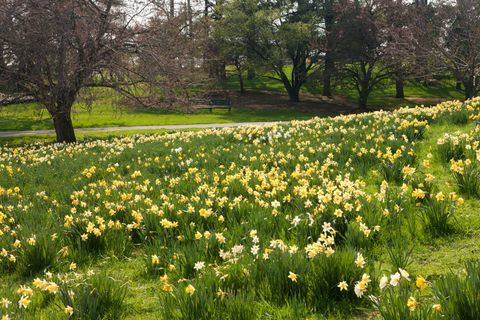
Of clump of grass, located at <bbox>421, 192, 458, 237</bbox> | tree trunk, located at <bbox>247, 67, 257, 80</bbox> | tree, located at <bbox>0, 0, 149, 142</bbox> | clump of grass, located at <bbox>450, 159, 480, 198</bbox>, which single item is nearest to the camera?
clump of grass, located at <bbox>421, 192, 458, 237</bbox>

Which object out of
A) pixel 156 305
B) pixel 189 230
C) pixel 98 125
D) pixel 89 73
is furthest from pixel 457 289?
pixel 98 125

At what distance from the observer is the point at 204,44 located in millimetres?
33156

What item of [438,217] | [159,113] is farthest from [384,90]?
[438,217]

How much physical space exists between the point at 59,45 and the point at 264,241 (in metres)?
12.8

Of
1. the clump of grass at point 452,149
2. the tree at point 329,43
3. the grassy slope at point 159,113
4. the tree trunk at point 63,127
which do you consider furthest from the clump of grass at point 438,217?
the tree at point 329,43

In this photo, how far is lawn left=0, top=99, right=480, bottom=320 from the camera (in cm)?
263

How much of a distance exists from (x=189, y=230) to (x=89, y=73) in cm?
1248

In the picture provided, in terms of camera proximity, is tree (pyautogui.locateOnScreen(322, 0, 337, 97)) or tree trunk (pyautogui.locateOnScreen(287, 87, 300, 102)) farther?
tree trunk (pyautogui.locateOnScreen(287, 87, 300, 102))

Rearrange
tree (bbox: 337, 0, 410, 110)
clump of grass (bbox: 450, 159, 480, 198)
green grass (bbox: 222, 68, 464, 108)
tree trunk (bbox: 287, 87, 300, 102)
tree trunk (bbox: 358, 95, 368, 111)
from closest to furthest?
clump of grass (bbox: 450, 159, 480, 198) < tree (bbox: 337, 0, 410, 110) < tree trunk (bbox: 358, 95, 368, 111) < green grass (bbox: 222, 68, 464, 108) < tree trunk (bbox: 287, 87, 300, 102)

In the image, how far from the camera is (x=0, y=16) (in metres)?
13.2

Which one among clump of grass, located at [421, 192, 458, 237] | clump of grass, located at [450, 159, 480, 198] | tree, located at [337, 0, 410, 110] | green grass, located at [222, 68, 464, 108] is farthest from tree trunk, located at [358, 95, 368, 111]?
clump of grass, located at [421, 192, 458, 237]

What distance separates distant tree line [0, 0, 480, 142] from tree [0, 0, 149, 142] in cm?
4

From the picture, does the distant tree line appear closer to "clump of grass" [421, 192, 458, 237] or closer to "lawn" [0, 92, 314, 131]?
"lawn" [0, 92, 314, 131]

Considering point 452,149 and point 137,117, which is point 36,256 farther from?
point 137,117
